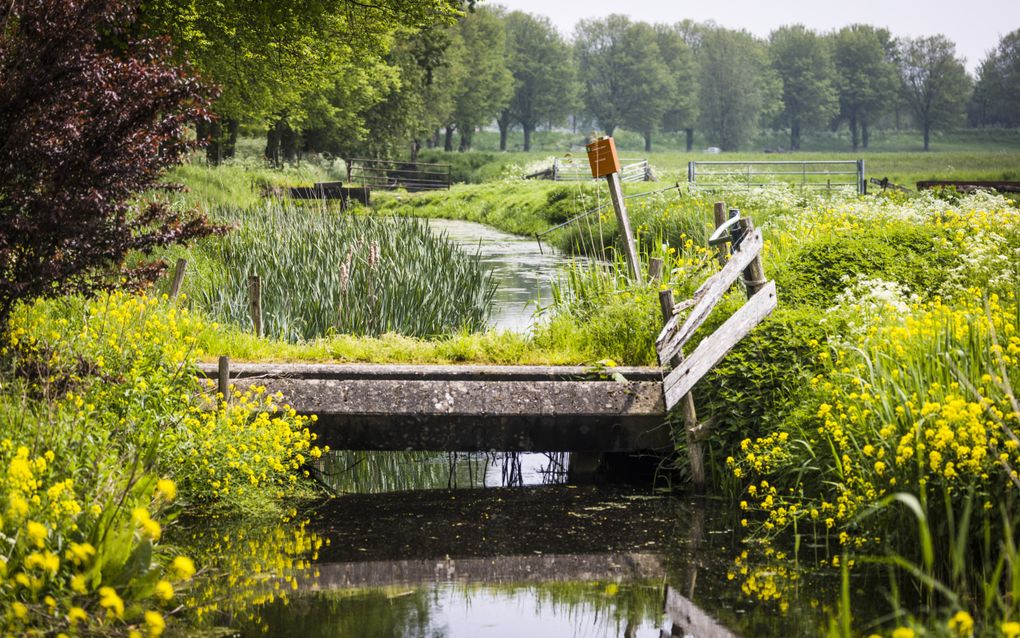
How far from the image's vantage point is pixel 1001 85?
99.2 meters

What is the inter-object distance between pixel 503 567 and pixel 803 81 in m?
Result: 103

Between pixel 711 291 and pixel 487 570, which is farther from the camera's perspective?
pixel 711 291

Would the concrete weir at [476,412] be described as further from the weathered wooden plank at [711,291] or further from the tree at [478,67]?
the tree at [478,67]

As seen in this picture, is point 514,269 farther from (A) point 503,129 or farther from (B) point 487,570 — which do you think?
(A) point 503,129

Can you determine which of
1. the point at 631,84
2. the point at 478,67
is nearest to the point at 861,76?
the point at 631,84

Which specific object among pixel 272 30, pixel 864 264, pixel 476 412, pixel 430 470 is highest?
pixel 272 30

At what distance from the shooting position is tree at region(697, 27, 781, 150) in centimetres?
10431

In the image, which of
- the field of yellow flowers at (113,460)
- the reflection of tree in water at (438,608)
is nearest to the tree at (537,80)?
the field of yellow flowers at (113,460)

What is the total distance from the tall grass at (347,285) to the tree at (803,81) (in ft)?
312

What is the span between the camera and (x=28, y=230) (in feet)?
22.5

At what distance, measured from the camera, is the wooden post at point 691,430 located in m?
7.85

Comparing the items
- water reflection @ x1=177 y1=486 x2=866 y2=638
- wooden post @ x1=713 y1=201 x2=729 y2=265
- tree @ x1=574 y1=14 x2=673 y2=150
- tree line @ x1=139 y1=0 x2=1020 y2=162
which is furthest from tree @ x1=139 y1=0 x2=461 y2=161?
tree @ x1=574 y1=14 x2=673 y2=150

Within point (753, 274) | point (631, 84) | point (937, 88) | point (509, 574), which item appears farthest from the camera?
point (631, 84)

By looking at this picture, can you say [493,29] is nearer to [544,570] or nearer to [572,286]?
[572,286]
